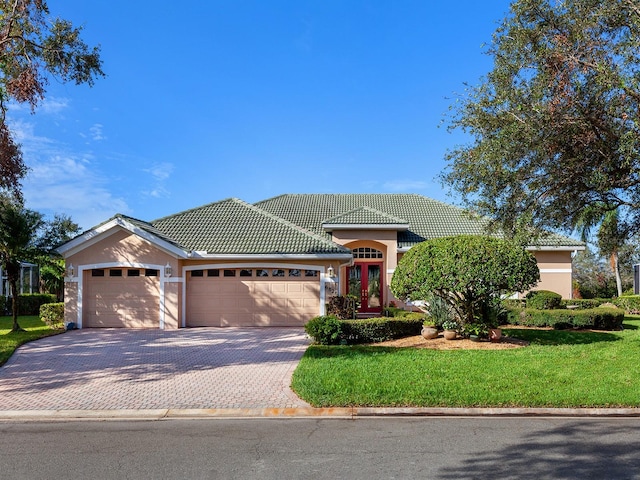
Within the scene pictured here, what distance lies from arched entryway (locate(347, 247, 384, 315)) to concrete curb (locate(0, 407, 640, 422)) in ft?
54.3

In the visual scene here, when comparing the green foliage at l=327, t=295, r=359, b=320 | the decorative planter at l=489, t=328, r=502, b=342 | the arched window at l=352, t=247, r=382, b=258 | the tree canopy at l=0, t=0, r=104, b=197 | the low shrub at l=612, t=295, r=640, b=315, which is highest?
the tree canopy at l=0, t=0, r=104, b=197

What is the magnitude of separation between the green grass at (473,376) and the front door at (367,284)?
1116 centimetres

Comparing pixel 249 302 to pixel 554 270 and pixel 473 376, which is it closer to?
pixel 473 376

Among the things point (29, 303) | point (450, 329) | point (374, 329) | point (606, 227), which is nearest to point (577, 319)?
point (606, 227)

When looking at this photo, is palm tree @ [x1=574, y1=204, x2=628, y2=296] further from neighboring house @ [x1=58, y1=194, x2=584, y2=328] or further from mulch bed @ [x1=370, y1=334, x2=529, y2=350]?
neighboring house @ [x1=58, y1=194, x2=584, y2=328]

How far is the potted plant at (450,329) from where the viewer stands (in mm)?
14203

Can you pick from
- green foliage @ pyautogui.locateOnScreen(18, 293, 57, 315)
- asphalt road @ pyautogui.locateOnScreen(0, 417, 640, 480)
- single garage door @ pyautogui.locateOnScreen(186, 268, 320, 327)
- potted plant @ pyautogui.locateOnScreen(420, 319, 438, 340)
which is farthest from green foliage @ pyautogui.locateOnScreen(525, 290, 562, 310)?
green foliage @ pyautogui.locateOnScreen(18, 293, 57, 315)

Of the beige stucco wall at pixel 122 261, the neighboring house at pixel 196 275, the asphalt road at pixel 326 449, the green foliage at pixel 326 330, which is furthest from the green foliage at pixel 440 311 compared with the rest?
the beige stucco wall at pixel 122 261

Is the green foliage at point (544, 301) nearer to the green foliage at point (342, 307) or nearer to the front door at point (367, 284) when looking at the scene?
the front door at point (367, 284)

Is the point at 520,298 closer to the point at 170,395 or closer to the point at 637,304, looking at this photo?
the point at 637,304

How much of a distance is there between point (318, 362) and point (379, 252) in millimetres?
13837

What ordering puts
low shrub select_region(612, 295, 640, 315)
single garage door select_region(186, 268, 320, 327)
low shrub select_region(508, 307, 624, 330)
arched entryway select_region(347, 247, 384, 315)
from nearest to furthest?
low shrub select_region(508, 307, 624, 330), single garage door select_region(186, 268, 320, 327), arched entryway select_region(347, 247, 384, 315), low shrub select_region(612, 295, 640, 315)

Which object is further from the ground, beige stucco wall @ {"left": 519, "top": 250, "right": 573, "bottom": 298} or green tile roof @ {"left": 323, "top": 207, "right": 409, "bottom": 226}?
green tile roof @ {"left": 323, "top": 207, "right": 409, "bottom": 226}

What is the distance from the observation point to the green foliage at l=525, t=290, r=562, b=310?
21406 millimetres
